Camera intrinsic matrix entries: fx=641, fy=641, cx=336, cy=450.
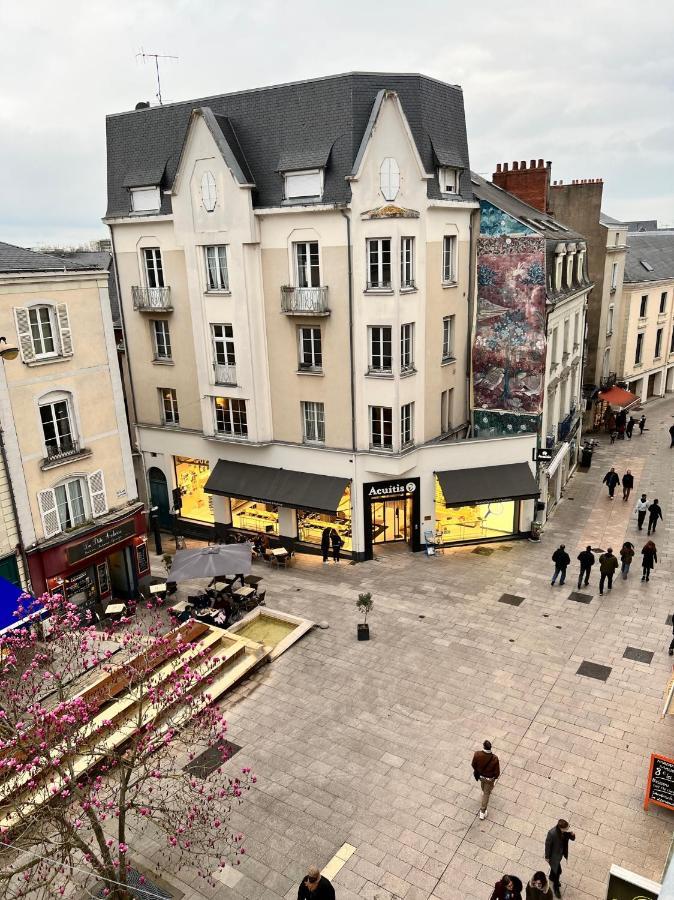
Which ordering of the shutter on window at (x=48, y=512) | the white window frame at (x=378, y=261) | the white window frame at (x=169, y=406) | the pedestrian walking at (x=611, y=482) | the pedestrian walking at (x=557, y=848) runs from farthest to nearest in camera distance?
the pedestrian walking at (x=611, y=482), the white window frame at (x=169, y=406), the white window frame at (x=378, y=261), the shutter on window at (x=48, y=512), the pedestrian walking at (x=557, y=848)

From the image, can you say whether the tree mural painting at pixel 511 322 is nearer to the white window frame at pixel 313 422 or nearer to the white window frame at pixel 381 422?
the white window frame at pixel 381 422

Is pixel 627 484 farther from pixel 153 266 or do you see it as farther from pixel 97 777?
pixel 97 777

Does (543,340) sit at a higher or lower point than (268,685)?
higher

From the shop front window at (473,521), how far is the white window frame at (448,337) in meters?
5.68

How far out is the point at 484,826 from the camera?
13.6 meters

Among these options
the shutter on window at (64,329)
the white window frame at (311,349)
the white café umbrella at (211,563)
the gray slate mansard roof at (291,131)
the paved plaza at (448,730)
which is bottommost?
Answer: the paved plaza at (448,730)

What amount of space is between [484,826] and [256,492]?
53.1 ft

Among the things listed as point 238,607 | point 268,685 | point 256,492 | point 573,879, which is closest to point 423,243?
point 256,492

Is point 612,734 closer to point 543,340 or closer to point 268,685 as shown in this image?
point 268,685

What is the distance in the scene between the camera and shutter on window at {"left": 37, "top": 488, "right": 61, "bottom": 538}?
2080 centimetres

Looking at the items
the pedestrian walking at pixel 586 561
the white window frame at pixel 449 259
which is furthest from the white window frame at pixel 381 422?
the pedestrian walking at pixel 586 561

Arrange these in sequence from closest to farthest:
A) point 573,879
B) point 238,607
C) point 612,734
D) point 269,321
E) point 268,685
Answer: point 573,879, point 612,734, point 268,685, point 238,607, point 269,321

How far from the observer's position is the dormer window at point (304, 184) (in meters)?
23.5

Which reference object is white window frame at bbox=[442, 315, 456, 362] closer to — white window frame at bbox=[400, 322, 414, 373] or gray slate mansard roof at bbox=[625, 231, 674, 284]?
white window frame at bbox=[400, 322, 414, 373]
